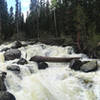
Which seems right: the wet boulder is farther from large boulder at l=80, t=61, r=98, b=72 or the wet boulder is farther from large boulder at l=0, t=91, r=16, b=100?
large boulder at l=80, t=61, r=98, b=72

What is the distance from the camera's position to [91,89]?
9.91m

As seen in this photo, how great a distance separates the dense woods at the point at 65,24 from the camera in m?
18.9

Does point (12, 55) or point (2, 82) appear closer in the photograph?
point (2, 82)

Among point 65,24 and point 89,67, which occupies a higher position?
point 65,24

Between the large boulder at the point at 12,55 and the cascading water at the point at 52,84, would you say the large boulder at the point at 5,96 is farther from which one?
the large boulder at the point at 12,55

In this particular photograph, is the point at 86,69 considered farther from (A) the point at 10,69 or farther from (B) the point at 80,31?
(B) the point at 80,31

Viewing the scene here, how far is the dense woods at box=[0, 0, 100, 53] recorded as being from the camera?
18859 mm

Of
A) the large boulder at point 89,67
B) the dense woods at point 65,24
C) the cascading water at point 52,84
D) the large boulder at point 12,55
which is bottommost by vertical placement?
the cascading water at point 52,84

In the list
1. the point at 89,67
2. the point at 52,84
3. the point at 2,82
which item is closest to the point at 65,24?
the point at 89,67

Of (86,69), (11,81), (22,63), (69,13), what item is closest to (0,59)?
(22,63)

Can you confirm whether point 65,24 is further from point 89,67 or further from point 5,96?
point 5,96

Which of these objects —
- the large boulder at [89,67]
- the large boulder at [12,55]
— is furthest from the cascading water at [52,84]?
the large boulder at [12,55]

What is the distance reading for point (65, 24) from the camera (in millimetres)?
27625

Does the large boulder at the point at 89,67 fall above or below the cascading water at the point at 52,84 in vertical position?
above
